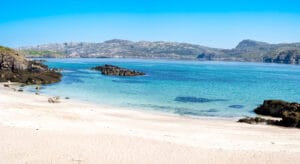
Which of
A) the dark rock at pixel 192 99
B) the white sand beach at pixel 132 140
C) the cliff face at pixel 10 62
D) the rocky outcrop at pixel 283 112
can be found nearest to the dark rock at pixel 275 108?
the rocky outcrop at pixel 283 112

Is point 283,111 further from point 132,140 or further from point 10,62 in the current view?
point 10,62

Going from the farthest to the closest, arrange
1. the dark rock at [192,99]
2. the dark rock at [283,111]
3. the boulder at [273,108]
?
the dark rock at [192,99] < the boulder at [273,108] < the dark rock at [283,111]

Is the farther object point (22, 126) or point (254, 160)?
point (22, 126)

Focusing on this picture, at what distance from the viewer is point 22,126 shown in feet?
75.6

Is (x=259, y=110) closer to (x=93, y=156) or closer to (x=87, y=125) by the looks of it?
(x=87, y=125)

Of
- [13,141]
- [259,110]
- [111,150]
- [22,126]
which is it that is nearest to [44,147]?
[13,141]

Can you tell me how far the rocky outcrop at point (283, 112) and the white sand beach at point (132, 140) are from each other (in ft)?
4.92

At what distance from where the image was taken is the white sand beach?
17281 mm

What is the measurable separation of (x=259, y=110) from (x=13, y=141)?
2621 centimetres

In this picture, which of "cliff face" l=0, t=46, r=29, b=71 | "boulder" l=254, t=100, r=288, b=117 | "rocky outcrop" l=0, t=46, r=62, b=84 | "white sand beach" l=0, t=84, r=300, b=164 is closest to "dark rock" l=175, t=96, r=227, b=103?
"boulder" l=254, t=100, r=288, b=117

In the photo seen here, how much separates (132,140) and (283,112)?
16.3 metres

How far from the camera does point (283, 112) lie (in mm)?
31031

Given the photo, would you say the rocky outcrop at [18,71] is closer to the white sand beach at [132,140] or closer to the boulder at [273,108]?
the white sand beach at [132,140]

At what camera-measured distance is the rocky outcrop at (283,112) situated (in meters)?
28.7
